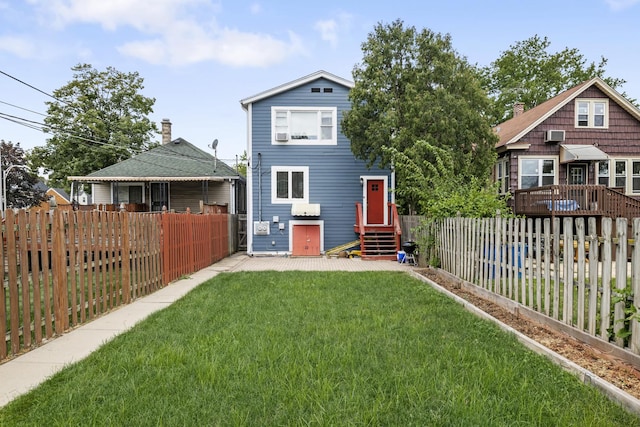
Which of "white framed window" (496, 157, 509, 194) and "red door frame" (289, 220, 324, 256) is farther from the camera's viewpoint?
"white framed window" (496, 157, 509, 194)

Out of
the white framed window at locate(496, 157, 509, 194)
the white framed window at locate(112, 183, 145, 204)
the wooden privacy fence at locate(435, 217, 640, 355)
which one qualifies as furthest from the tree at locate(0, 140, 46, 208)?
the wooden privacy fence at locate(435, 217, 640, 355)

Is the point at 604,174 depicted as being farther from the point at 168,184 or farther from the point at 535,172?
the point at 168,184

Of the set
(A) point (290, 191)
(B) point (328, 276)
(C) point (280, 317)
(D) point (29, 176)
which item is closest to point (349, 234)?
(A) point (290, 191)

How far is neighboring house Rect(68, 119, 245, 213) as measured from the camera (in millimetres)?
18297

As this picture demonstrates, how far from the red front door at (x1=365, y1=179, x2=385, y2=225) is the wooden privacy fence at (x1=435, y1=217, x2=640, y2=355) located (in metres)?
8.05

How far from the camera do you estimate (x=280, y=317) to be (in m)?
5.35

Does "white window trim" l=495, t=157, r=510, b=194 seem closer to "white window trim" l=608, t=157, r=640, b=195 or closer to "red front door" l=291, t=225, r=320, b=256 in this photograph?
"white window trim" l=608, t=157, r=640, b=195

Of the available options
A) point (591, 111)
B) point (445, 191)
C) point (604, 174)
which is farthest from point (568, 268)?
point (591, 111)

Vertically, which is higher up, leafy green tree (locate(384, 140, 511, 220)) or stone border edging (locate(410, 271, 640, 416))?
leafy green tree (locate(384, 140, 511, 220))

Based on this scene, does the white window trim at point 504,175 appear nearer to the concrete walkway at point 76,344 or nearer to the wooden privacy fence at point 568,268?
the wooden privacy fence at point 568,268

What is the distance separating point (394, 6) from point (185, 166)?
39.9ft

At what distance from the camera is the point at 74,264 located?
523 cm

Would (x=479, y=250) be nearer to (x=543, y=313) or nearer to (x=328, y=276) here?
(x=543, y=313)

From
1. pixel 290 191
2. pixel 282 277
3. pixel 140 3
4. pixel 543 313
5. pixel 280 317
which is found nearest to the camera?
pixel 543 313
